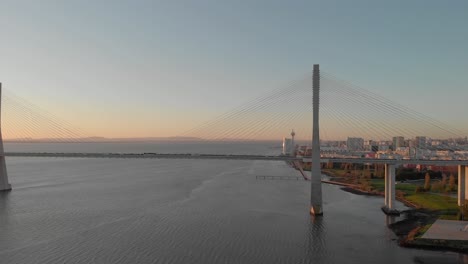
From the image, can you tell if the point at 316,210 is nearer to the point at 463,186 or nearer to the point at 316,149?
the point at 316,149

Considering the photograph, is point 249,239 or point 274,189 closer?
point 249,239

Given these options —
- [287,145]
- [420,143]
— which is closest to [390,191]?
[420,143]

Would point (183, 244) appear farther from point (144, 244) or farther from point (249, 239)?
point (249, 239)

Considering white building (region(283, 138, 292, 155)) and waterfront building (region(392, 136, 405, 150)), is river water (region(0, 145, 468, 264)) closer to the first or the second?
waterfront building (region(392, 136, 405, 150))

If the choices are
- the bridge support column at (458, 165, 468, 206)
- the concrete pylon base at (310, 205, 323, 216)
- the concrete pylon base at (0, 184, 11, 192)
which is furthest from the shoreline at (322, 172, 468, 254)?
the concrete pylon base at (0, 184, 11, 192)

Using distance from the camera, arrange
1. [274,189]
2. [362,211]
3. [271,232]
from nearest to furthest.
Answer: [271,232] < [362,211] < [274,189]

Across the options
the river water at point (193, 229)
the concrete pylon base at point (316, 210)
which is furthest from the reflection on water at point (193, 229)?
the concrete pylon base at point (316, 210)

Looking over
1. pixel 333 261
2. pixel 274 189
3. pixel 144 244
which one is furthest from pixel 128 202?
pixel 333 261

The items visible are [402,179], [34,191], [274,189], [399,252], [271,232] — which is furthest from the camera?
[402,179]
